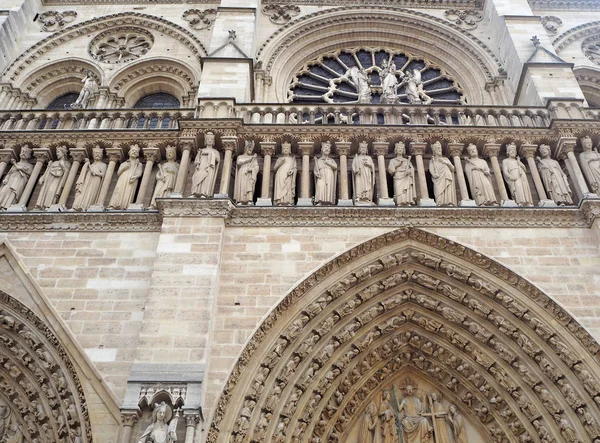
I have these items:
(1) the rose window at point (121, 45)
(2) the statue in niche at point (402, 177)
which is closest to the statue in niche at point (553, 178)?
(2) the statue in niche at point (402, 177)

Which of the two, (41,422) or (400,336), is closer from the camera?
(41,422)

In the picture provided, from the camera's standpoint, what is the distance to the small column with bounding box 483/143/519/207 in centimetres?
844

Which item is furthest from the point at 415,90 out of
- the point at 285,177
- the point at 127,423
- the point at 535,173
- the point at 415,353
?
the point at 127,423

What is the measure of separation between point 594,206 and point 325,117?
441 cm

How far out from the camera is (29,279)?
7652 mm

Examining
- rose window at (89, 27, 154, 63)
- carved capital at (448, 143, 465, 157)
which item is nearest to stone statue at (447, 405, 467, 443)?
carved capital at (448, 143, 465, 157)

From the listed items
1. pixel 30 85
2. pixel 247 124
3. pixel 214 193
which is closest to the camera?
pixel 214 193

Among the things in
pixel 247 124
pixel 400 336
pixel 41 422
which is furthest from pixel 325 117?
pixel 41 422

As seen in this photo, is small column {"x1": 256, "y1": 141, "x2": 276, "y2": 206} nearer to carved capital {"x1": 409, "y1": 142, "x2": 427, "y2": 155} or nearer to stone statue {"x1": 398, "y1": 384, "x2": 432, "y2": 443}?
carved capital {"x1": 409, "y1": 142, "x2": 427, "y2": 155}

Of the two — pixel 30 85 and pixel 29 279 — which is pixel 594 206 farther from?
pixel 30 85

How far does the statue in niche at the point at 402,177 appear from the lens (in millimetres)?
8500

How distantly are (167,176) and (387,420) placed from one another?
4646 millimetres

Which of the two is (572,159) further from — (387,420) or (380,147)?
(387,420)

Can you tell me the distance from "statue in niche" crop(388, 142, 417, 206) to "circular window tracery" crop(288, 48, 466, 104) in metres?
3.10
